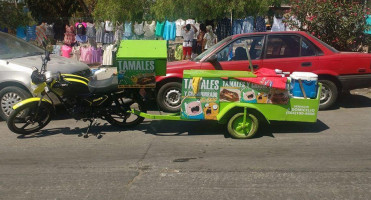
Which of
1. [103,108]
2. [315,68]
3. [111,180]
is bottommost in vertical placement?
[111,180]

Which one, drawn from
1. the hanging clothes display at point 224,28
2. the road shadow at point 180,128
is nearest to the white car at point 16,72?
the road shadow at point 180,128

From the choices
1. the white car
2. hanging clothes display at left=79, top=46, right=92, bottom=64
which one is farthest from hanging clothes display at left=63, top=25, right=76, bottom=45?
the white car

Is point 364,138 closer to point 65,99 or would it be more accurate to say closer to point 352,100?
point 352,100

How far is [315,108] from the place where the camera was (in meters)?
6.45

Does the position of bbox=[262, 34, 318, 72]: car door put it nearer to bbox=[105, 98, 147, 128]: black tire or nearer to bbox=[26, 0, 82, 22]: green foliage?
bbox=[105, 98, 147, 128]: black tire

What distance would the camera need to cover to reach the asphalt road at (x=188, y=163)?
4.61 m

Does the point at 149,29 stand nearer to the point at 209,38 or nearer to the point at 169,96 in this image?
the point at 209,38

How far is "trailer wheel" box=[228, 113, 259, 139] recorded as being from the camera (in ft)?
21.2

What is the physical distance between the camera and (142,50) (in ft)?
21.8

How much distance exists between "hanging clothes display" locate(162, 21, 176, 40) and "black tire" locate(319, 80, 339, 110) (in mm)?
9997

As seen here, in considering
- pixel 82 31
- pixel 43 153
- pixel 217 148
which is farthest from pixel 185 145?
pixel 82 31

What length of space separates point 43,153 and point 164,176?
6.81 feet

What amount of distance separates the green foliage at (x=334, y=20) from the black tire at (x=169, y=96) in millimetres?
4636

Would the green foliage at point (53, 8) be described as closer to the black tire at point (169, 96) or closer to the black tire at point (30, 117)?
the black tire at point (169, 96)
